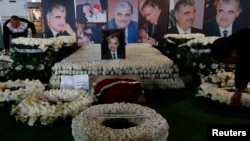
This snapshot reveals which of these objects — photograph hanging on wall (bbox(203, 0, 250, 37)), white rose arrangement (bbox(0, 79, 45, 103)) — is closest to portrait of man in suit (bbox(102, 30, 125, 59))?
white rose arrangement (bbox(0, 79, 45, 103))

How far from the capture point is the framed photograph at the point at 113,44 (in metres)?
3.37

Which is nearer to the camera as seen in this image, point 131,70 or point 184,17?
point 131,70

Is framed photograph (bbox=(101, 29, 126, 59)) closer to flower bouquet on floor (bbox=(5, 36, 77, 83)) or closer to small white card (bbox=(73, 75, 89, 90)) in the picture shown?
small white card (bbox=(73, 75, 89, 90))

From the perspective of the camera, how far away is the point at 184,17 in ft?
17.8

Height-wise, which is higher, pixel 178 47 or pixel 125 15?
pixel 125 15

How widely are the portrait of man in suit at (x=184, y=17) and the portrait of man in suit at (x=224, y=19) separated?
28 centimetres

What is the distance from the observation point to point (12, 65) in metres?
3.46

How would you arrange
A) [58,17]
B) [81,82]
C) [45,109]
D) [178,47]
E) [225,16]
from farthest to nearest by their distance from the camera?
[225,16] → [58,17] → [178,47] → [81,82] → [45,109]

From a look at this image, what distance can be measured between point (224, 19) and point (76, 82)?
3.79 meters

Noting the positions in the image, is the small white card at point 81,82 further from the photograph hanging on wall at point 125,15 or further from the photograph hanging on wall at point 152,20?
the photograph hanging on wall at point 152,20

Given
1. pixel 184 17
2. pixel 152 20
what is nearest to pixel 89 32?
pixel 152 20

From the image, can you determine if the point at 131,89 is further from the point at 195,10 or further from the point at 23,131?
the point at 195,10

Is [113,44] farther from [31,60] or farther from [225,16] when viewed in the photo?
[225,16]

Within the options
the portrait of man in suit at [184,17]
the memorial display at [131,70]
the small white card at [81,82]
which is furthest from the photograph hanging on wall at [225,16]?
the small white card at [81,82]
